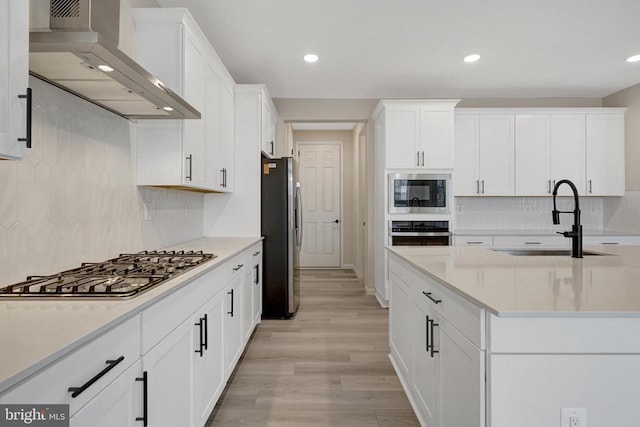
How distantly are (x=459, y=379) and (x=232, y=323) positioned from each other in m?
1.62

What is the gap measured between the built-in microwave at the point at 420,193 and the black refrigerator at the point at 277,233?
124 centimetres

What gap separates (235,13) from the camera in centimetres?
283

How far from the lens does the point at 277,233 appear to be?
3840 mm

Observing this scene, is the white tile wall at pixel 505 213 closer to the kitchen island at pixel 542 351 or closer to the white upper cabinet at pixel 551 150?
the white upper cabinet at pixel 551 150

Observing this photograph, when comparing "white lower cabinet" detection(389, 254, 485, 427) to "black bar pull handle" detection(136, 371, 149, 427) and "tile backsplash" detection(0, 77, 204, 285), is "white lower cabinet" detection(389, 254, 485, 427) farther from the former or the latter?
"tile backsplash" detection(0, 77, 204, 285)

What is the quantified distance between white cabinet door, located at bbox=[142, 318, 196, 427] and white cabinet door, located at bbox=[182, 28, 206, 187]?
117 cm

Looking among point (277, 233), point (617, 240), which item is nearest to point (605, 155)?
point (617, 240)

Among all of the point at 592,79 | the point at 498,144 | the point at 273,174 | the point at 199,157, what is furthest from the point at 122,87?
the point at 592,79

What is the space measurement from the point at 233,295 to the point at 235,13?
214 centimetres

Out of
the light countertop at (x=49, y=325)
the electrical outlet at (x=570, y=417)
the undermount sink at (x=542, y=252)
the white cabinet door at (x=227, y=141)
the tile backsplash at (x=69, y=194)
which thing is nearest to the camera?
the light countertop at (x=49, y=325)

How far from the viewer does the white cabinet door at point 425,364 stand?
162cm

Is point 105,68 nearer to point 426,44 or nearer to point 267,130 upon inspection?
point 267,130

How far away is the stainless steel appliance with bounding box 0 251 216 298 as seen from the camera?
3.98 feet

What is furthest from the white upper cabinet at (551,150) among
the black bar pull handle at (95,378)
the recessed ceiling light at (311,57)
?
the black bar pull handle at (95,378)
